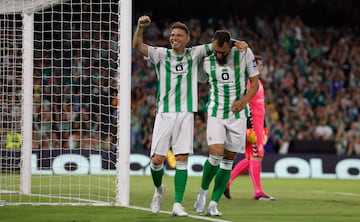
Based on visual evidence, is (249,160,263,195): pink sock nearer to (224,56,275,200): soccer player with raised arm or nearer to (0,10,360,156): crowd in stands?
(224,56,275,200): soccer player with raised arm

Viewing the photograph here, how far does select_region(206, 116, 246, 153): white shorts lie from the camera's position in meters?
9.73

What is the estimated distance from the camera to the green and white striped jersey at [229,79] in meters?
9.81

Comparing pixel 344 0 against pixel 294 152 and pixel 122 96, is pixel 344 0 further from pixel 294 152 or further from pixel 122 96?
pixel 122 96

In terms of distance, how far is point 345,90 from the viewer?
25672 millimetres

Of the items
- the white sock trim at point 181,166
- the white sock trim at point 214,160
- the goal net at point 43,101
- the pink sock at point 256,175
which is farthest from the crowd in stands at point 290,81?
the white sock trim at point 181,166

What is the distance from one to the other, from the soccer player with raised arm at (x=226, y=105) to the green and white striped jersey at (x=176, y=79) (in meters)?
0.30

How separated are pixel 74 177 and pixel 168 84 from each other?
27.9 feet

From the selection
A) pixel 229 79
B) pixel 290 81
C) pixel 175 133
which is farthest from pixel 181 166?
pixel 290 81

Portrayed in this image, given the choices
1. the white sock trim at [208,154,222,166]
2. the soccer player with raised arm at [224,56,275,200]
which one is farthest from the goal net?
the soccer player with raised arm at [224,56,275,200]

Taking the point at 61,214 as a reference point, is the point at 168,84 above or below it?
above

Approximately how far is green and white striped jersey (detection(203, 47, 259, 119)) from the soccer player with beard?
22 cm

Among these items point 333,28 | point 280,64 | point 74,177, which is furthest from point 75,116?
point 333,28

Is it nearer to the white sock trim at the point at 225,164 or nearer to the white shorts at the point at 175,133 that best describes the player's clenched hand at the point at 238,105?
the white shorts at the point at 175,133

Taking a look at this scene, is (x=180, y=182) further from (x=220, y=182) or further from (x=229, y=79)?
(x=229, y=79)
